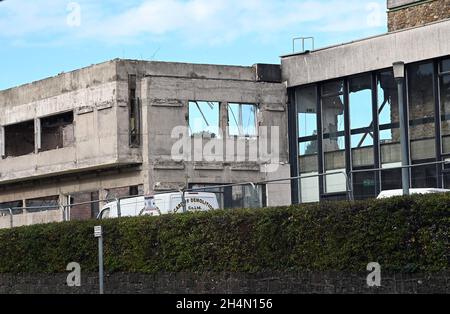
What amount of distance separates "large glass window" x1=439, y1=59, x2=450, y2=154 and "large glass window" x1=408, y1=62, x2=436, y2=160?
1.50 ft

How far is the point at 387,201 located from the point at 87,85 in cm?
2436

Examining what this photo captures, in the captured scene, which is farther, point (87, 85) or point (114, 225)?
point (87, 85)

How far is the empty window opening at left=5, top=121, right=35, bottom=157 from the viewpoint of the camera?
1923 inches

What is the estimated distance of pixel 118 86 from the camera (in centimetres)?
4144

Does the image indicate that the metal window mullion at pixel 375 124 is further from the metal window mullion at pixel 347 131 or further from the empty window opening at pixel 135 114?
the empty window opening at pixel 135 114

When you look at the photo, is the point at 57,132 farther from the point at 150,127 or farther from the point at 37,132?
the point at 150,127

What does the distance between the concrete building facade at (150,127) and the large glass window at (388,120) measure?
4.20m

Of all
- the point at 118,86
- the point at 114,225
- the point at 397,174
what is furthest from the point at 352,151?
the point at 114,225

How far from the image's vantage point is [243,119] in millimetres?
43781

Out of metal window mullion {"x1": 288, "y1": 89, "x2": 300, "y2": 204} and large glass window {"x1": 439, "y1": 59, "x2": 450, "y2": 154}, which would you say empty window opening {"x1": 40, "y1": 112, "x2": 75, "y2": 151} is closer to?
metal window mullion {"x1": 288, "y1": 89, "x2": 300, "y2": 204}

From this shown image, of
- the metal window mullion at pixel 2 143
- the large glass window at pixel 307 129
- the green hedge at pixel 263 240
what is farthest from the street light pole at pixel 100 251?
the metal window mullion at pixel 2 143

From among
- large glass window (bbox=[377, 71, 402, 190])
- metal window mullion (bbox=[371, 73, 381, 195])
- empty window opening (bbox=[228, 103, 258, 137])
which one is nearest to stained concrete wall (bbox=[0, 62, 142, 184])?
empty window opening (bbox=[228, 103, 258, 137])

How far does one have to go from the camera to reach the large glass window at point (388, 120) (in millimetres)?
38969

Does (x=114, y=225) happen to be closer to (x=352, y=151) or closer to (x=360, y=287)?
(x=360, y=287)
